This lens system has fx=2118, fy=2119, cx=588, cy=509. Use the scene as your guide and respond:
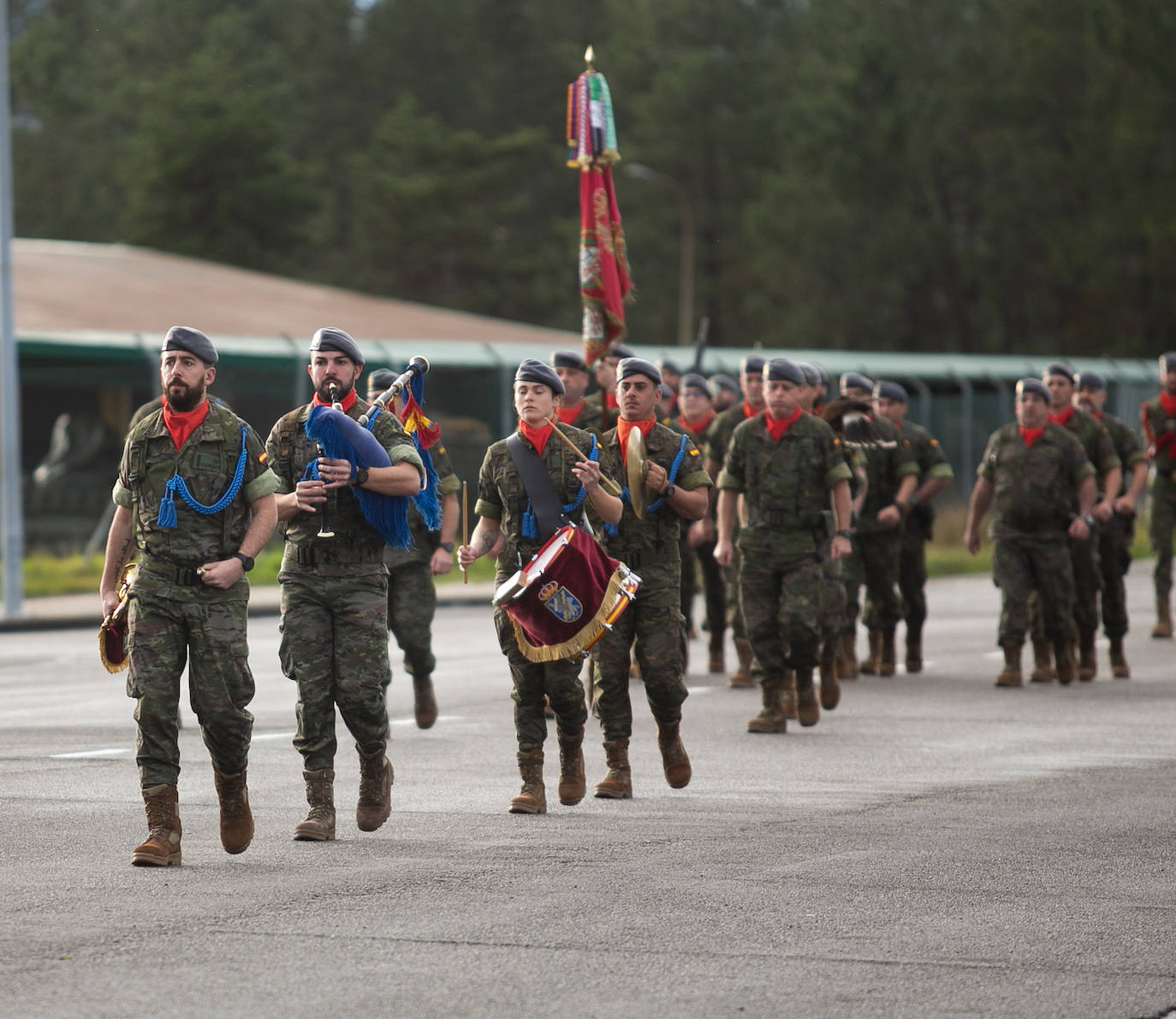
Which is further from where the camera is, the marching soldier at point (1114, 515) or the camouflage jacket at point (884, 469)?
the marching soldier at point (1114, 515)

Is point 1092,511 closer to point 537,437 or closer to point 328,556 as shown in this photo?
point 537,437

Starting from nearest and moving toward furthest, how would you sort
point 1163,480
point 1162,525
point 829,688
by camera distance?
point 829,688, point 1163,480, point 1162,525

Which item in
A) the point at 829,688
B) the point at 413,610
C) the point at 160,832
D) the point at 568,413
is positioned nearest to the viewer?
the point at 160,832

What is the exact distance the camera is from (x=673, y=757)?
954cm

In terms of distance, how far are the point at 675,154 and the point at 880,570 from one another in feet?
170

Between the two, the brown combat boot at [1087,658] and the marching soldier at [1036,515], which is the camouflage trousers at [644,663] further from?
the brown combat boot at [1087,658]

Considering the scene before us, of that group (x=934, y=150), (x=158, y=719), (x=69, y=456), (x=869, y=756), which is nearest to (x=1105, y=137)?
(x=934, y=150)

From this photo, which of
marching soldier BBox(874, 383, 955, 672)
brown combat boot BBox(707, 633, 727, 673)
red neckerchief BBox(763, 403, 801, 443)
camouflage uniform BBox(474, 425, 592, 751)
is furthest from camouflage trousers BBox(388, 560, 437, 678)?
marching soldier BBox(874, 383, 955, 672)

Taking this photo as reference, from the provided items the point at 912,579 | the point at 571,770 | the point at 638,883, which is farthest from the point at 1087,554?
the point at 638,883

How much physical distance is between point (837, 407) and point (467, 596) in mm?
10592

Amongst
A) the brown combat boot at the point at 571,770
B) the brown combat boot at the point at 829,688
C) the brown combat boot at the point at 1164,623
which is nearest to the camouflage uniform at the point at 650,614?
the brown combat boot at the point at 571,770

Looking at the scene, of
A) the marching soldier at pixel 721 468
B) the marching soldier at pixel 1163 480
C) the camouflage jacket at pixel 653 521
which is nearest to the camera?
the camouflage jacket at pixel 653 521

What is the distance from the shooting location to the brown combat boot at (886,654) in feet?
49.9

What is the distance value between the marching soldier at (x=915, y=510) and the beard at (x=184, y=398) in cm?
825
